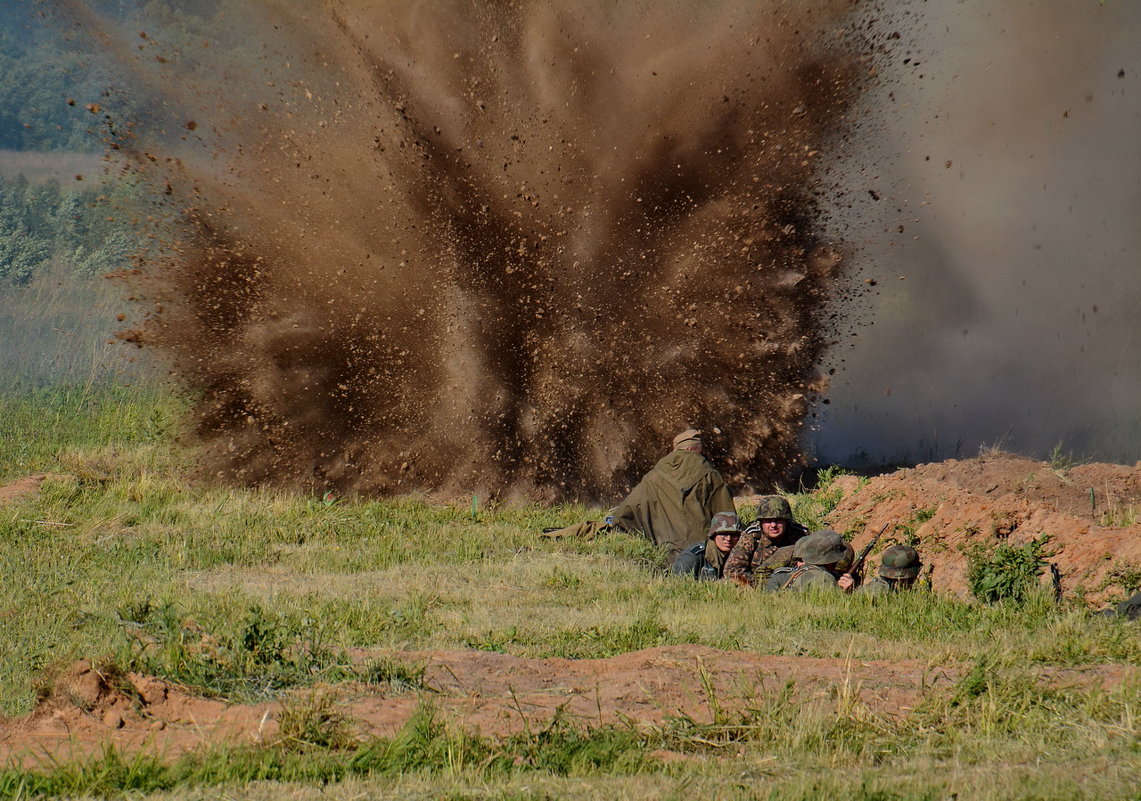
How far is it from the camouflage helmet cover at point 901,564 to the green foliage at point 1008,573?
617mm

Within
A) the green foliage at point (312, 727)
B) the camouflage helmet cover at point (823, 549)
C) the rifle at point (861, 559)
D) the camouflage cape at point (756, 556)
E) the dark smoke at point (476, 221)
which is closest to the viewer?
the green foliage at point (312, 727)

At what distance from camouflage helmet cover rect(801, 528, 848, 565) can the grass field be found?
0.76m

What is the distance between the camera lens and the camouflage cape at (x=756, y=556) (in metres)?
9.13

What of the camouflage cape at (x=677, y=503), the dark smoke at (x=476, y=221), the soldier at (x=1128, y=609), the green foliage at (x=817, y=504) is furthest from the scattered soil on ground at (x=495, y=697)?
the dark smoke at (x=476, y=221)

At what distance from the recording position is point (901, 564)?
348 inches

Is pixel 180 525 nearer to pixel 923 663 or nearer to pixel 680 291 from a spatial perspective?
pixel 680 291

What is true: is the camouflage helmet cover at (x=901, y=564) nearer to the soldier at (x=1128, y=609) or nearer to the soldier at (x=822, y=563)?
the soldier at (x=822, y=563)

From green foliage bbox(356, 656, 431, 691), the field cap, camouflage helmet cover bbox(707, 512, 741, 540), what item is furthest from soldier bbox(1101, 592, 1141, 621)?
the field cap

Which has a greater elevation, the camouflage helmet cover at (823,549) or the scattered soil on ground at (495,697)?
the camouflage helmet cover at (823,549)

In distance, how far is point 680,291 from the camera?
1324 cm

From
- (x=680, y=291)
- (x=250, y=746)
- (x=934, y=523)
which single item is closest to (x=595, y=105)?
(x=680, y=291)

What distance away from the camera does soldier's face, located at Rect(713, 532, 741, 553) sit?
9.71 metres

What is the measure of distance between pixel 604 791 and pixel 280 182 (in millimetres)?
9923

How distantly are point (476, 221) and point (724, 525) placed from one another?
4.85 meters
